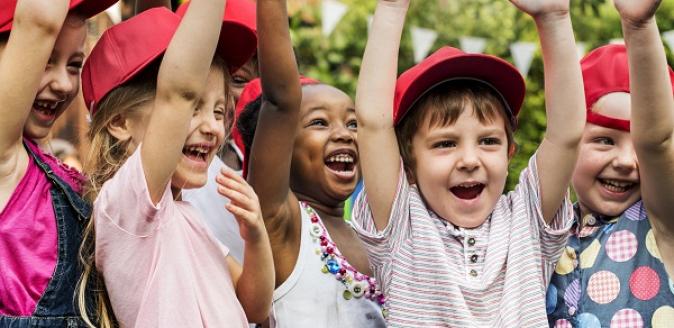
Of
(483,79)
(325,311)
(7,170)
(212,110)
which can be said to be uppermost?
(483,79)

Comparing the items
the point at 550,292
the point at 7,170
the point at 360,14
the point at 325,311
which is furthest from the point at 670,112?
the point at 360,14

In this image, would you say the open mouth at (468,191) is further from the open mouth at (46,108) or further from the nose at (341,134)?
the open mouth at (46,108)

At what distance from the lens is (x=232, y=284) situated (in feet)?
10.3

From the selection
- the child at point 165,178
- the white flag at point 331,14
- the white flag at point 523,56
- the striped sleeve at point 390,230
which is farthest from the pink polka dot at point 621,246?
the white flag at point 523,56

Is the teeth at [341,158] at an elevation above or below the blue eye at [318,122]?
below

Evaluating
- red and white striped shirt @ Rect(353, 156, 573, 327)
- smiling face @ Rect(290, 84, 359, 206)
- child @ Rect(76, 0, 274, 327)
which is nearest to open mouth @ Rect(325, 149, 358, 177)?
smiling face @ Rect(290, 84, 359, 206)

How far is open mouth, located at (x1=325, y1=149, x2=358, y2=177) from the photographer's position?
12.5ft

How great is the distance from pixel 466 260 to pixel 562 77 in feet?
1.91

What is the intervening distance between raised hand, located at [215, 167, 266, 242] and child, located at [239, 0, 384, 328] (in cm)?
38

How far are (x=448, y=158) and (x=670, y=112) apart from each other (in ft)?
2.13

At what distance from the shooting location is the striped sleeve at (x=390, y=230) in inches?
129

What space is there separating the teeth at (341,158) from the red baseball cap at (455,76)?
399 millimetres

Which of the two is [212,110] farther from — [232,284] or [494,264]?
[494,264]

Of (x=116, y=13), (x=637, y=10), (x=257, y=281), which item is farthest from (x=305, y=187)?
(x=116, y=13)
